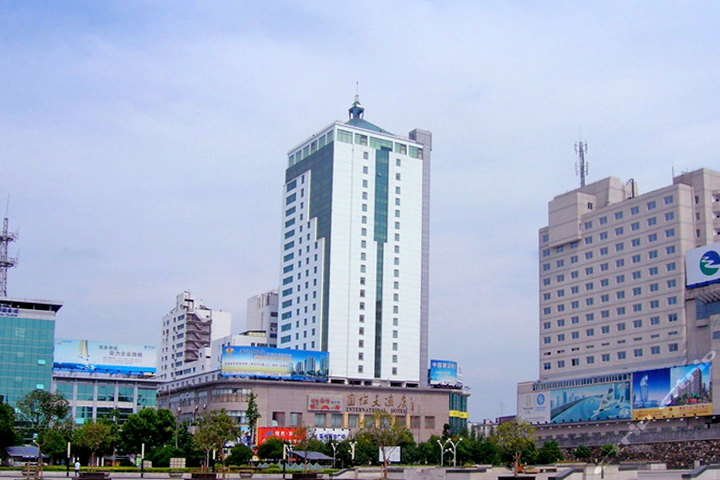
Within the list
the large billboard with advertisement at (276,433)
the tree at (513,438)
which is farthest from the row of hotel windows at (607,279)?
the large billboard with advertisement at (276,433)

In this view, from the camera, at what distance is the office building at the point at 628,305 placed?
11088 centimetres

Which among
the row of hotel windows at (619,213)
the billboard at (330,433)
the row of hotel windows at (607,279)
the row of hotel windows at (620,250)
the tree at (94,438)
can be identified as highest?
the row of hotel windows at (619,213)

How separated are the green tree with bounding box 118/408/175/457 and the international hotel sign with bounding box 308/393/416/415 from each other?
28376 millimetres

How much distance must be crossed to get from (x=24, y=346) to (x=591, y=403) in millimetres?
77032

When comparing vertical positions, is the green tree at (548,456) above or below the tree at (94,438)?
below

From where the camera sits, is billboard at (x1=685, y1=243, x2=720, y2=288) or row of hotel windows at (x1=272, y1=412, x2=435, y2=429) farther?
row of hotel windows at (x1=272, y1=412, x2=435, y2=429)

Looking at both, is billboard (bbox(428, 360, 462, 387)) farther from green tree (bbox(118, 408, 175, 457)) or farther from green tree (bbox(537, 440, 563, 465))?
green tree (bbox(118, 408, 175, 457))

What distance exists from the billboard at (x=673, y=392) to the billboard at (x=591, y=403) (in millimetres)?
2252

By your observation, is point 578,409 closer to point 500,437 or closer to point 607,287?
point 607,287

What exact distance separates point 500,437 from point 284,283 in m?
61.5

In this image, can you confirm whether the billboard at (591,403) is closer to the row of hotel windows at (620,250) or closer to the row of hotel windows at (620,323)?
the row of hotel windows at (620,323)

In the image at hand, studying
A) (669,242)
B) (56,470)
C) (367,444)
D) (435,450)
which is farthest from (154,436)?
(669,242)

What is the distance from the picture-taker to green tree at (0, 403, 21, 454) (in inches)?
3580

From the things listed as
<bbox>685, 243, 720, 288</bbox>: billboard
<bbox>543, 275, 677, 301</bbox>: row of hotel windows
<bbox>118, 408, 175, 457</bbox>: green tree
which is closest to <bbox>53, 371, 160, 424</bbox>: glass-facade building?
<bbox>118, 408, 175, 457</bbox>: green tree
